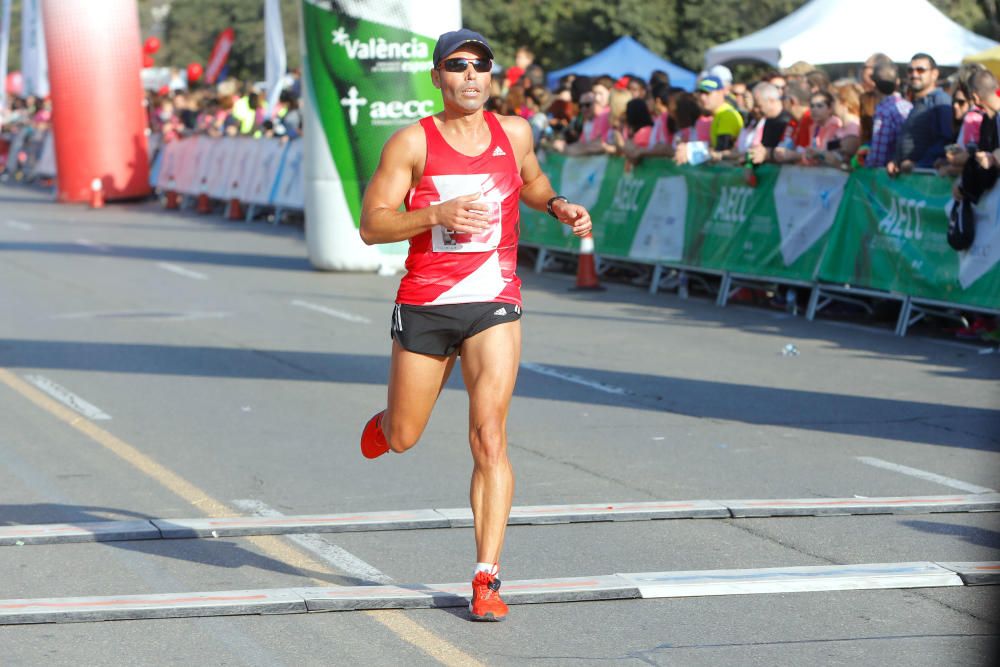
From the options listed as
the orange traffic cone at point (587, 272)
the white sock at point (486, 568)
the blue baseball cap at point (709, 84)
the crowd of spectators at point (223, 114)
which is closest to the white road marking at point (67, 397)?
the white sock at point (486, 568)

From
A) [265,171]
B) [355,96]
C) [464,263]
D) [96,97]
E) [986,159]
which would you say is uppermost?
[464,263]

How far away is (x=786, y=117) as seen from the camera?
1584 cm

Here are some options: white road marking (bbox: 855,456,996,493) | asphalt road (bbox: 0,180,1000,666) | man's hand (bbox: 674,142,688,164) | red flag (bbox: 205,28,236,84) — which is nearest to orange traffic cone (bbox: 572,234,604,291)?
asphalt road (bbox: 0,180,1000,666)

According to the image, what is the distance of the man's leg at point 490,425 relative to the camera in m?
5.83

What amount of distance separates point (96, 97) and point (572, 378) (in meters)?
23.7

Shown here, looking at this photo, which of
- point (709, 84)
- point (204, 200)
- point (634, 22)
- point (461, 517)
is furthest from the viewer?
point (634, 22)

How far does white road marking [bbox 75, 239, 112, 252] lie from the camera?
72.9 feet

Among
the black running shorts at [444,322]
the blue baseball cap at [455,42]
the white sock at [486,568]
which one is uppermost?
the blue baseball cap at [455,42]

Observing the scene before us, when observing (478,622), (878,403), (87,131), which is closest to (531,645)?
(478,622)

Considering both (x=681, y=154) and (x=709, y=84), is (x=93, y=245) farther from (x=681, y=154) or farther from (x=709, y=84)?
(x=709, y=84)

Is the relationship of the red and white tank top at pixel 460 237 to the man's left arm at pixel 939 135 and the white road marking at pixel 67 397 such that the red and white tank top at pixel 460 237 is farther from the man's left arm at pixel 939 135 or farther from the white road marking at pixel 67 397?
the man's left arm at pixel 939 135

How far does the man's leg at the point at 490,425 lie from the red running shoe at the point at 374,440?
0.53 m

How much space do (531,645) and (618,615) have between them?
47 centimetres

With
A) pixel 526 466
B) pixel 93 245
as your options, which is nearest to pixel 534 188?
pixel 526 466
